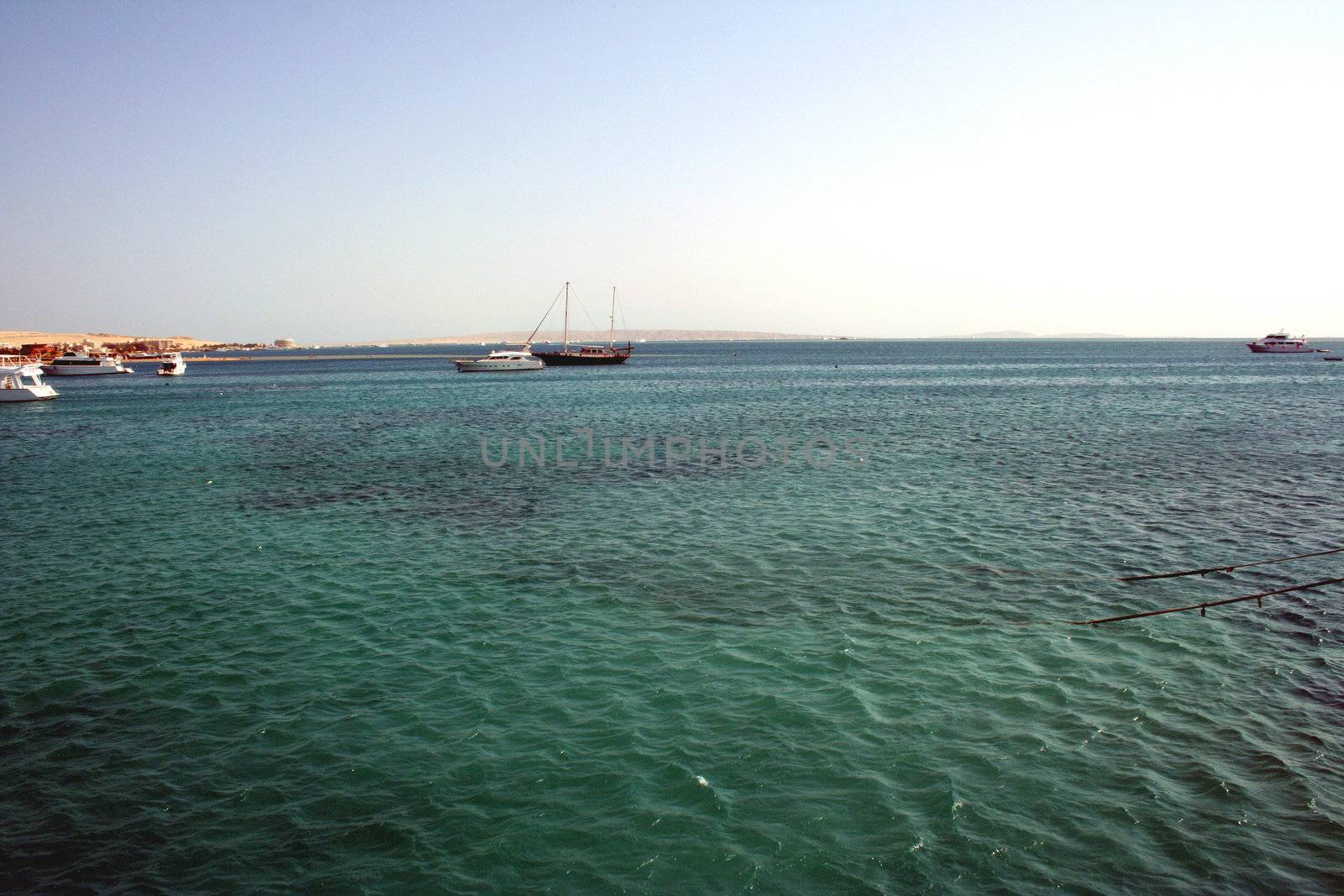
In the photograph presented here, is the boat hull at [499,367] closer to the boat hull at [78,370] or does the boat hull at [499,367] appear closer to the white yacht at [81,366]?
the white yacht at [81,366]

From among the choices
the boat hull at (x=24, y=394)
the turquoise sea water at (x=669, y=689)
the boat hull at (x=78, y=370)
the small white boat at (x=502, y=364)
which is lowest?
the turquoise sea water at (x=669, y=689)

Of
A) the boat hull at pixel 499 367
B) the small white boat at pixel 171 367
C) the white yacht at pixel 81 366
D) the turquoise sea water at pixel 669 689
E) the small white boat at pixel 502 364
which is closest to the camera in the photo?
the turquoise sea water at pixel 669 689

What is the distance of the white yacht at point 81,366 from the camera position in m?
129

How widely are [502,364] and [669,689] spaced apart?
125m

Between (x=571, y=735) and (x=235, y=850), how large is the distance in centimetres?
452

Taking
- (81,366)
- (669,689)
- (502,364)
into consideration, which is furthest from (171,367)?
(669,689)

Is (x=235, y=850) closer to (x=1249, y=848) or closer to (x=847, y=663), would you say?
(x=847, y=663)

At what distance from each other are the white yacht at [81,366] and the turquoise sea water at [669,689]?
124 metres

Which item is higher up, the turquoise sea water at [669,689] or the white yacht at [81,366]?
the white yacht at [81,366]

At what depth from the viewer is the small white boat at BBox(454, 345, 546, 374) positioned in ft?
442

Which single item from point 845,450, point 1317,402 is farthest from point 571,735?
point 1317,402

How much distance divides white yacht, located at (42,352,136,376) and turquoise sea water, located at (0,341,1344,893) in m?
124

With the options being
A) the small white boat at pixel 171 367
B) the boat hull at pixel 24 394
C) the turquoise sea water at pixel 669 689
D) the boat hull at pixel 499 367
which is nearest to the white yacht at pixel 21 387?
the boat hull at pixel 24 394

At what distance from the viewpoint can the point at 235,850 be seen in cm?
935
